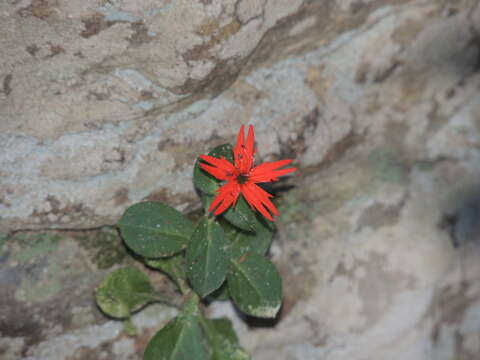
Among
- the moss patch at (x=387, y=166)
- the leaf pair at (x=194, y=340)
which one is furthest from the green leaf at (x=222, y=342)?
the moss patch at (x=387, y=166)

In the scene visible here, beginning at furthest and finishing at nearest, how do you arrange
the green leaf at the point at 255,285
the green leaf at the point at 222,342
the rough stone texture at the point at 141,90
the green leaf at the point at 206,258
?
the green leaf at the point at 222,342, the green leaf at the point at 255,285, the green leaf at the point at 206,258, the rough stone texture at the point at 141,90

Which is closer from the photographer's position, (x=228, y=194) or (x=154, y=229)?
(x=228, y=194)

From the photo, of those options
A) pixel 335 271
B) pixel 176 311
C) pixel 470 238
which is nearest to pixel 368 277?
pixel 335 271

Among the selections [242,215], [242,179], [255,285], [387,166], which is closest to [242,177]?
[242,179]

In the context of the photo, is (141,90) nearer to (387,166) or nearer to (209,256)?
(209,256)

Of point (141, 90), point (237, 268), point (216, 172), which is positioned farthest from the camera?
point (237, 268)

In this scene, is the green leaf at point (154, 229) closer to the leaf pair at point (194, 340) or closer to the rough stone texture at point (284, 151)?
the rough stone texture at point (284, 151)

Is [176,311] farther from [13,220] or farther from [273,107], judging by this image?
[273,107]
